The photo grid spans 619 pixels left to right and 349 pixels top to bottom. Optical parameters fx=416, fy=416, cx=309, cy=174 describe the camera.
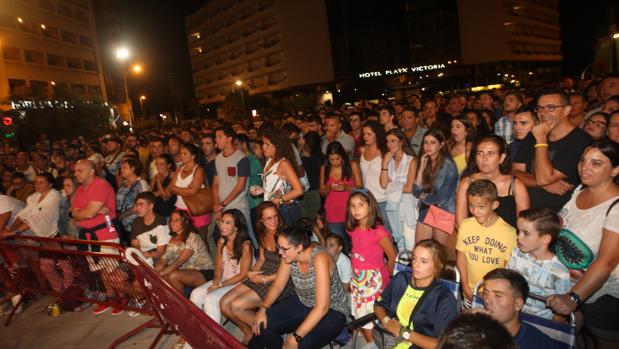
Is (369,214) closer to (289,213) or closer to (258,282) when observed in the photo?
(258,282)

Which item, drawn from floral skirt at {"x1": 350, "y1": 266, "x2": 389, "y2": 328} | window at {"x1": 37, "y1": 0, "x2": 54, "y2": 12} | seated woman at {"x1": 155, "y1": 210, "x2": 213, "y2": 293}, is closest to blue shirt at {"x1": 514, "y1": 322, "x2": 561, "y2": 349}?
floral skirt at {"x1": 350, "y1": 266, "x2": 389, "y2": 328}

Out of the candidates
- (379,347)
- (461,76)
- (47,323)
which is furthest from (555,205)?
(461,76)

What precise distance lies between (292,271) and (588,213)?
2491mm

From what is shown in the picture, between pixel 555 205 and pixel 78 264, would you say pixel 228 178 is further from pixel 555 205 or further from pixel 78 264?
pixel 555 205

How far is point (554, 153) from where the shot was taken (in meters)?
3.79

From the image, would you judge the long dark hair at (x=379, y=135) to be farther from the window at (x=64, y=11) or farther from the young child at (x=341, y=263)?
the window at (x=64, y=11)

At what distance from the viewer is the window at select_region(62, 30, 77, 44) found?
163 feet

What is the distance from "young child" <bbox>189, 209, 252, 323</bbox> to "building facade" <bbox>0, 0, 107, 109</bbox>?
108ft

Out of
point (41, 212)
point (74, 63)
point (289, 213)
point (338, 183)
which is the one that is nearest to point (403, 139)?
point (338, 183)

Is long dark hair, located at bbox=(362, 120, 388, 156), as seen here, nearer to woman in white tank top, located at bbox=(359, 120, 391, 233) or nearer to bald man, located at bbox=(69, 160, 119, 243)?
woman in white tank top, located at bbox=(359, 120, 391, 233)

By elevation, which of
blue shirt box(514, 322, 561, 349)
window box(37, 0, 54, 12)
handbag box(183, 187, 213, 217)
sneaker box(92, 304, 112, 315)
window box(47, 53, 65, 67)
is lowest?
sneaker box(92, 304, 112, 315)

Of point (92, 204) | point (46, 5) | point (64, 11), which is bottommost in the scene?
point (92, 204)

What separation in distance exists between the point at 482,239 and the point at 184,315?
8.17 ft

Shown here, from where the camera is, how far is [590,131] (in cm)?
456
